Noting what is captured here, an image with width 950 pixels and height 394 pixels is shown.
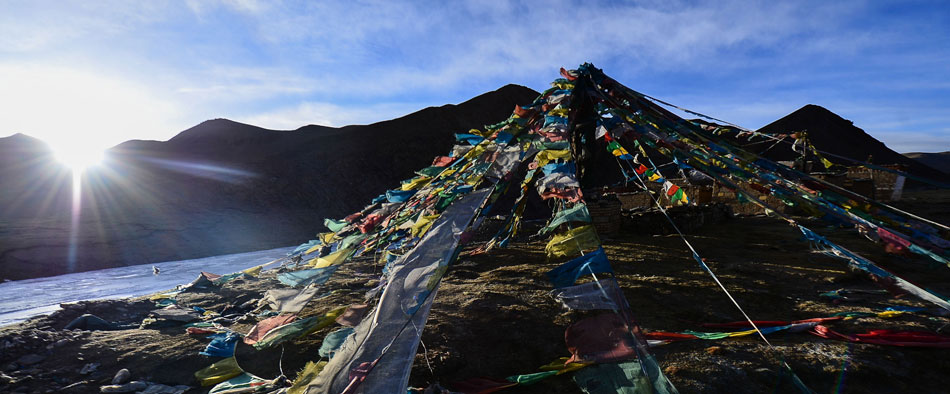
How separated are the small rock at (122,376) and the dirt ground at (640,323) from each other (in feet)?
0.17

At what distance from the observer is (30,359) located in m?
3.42

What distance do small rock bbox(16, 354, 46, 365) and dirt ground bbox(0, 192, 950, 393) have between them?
0.02 metres

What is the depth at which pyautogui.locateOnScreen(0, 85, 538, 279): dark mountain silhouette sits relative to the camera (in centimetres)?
1483

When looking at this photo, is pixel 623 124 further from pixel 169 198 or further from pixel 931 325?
pixel 169 198

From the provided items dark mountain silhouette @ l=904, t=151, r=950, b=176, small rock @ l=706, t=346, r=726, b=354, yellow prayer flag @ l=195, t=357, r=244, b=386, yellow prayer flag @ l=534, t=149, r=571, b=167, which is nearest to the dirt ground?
small rock @ l=706, t=346, r=726, b=354

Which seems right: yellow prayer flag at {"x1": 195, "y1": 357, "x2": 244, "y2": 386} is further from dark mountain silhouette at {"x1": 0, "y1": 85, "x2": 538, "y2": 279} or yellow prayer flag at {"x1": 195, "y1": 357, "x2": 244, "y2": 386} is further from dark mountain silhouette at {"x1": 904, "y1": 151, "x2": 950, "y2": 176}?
dark mountain silhouette at {"x1": 904, "y1": 151, "x2": 950, "y2": 176}

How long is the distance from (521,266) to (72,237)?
56.8 ft

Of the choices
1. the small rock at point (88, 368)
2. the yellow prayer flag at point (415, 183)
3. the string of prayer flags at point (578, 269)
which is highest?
the yellow prayer flag at point (415, 183)

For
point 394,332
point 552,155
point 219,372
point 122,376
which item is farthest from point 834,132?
point 122,376

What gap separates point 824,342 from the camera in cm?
280

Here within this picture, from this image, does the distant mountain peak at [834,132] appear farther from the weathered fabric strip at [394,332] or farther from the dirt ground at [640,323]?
the weathered fabric strip at [394,332]

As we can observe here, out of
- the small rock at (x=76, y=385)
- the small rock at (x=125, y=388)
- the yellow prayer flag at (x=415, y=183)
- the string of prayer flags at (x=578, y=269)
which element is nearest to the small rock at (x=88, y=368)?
the small rock at (x=76, y=385)

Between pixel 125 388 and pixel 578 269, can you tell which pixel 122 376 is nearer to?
pixel 125 388

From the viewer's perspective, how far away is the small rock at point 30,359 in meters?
3.37
